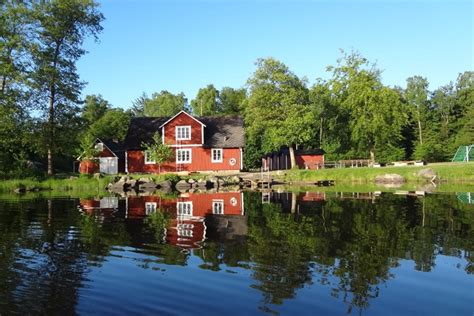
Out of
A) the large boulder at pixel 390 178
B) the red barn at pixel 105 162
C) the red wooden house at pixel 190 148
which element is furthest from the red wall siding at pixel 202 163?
the large boulder at pixel 390 178

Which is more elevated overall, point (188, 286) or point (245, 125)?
point (245, 125)

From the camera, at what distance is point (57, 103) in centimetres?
3844

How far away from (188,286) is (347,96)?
44474mm

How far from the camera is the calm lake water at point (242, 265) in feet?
22.4

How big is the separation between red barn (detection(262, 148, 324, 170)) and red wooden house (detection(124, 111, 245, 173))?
664cm

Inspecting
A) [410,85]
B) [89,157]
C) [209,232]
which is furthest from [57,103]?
[410,85]

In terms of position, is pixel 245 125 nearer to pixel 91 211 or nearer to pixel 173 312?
pixel 91 211

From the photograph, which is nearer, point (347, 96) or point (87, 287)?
point (87, 287)

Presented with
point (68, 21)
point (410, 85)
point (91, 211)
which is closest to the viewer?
point (91, 211)

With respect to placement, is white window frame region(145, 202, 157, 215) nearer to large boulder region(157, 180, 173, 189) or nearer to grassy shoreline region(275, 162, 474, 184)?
large boulder region(157, 180, 173, 189)

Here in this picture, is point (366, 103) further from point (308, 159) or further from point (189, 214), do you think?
point (189, 214)

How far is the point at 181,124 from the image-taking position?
45.8 m

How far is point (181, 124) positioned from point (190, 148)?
2.81 meters

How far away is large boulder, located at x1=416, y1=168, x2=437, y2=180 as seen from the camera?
36656 mm
